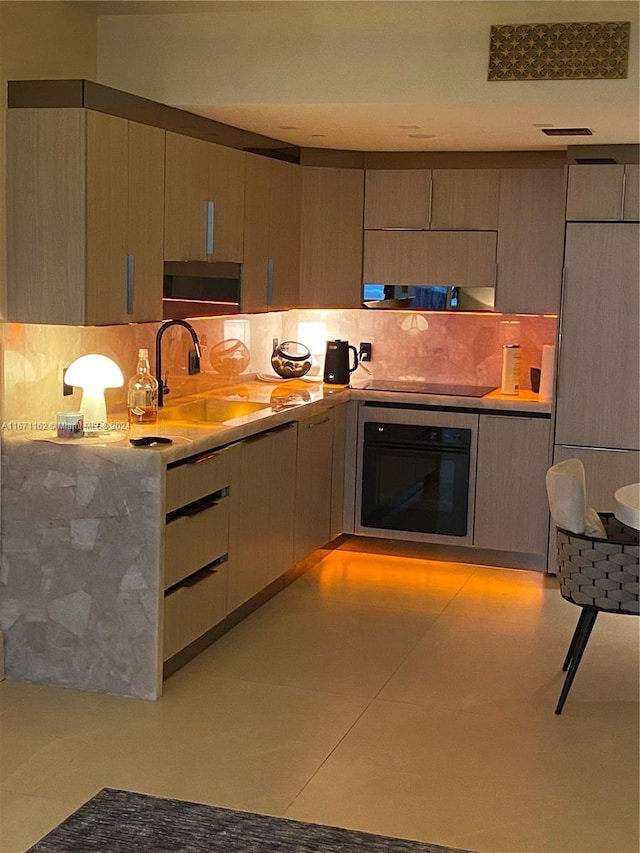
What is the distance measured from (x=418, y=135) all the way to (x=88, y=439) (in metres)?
2.41

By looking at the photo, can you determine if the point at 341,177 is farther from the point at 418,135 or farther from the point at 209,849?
the point at 209,849

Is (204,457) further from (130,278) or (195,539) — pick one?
(130,278)

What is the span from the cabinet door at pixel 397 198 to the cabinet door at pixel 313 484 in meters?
1.22

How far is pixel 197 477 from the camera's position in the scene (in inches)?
172

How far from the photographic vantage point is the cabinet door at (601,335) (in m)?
5.61

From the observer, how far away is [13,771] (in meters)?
3.56

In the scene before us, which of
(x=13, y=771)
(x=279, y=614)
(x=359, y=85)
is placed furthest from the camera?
(x=279, y=614)

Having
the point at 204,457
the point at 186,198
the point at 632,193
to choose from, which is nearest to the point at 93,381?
the point at 204,457

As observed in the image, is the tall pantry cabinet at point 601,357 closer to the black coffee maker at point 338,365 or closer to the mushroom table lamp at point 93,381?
the black coffee maker at point 338,365

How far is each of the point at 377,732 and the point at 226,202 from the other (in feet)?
8.52

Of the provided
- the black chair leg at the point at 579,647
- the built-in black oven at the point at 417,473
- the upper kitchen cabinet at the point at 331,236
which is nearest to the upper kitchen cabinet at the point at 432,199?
the upper kitchen cabinet at the point at 331,236

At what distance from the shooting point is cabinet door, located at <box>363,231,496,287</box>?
6.23 meters

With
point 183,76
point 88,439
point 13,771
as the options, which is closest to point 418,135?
point 183,76

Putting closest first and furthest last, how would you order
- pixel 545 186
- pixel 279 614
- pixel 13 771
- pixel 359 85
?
pixel 13 771, pixel 359 85, pixel 279 614, pixel 545 186
